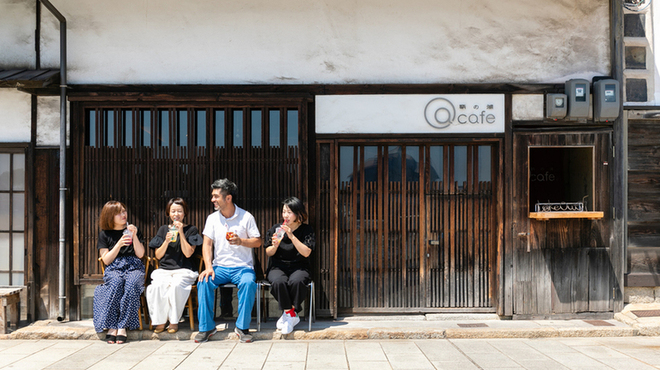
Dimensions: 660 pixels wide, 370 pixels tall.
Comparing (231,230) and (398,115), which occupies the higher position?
(398,115)

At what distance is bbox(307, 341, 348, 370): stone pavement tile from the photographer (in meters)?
4.89

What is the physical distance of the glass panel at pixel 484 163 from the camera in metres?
6.77

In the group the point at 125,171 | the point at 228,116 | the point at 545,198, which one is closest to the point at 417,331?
the point at 545,198

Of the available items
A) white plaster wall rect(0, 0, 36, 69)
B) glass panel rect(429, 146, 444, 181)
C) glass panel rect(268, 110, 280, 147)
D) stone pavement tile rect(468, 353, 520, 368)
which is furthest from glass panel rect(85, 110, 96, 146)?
stone pavement tile rect(468, 353, 520, 368)

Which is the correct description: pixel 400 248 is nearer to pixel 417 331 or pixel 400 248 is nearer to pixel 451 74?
pixel 417 331

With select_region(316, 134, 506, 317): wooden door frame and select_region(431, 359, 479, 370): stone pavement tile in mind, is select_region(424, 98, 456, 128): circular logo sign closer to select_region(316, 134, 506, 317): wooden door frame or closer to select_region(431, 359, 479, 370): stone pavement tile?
select_region(316, 134, 506, 317): wooden door frame

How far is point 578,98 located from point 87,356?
23.0ft

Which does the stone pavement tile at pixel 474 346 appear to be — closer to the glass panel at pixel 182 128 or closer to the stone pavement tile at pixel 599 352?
the stone pavement tile at pixel 599 352

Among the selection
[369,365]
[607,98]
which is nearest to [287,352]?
[369,365]

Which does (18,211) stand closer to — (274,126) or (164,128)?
(164,128)

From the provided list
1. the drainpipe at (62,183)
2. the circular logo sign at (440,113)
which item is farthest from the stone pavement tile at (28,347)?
the circular logo sign at (440,113)

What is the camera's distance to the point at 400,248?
6.75m

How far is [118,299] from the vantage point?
580cm

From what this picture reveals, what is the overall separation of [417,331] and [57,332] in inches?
183
